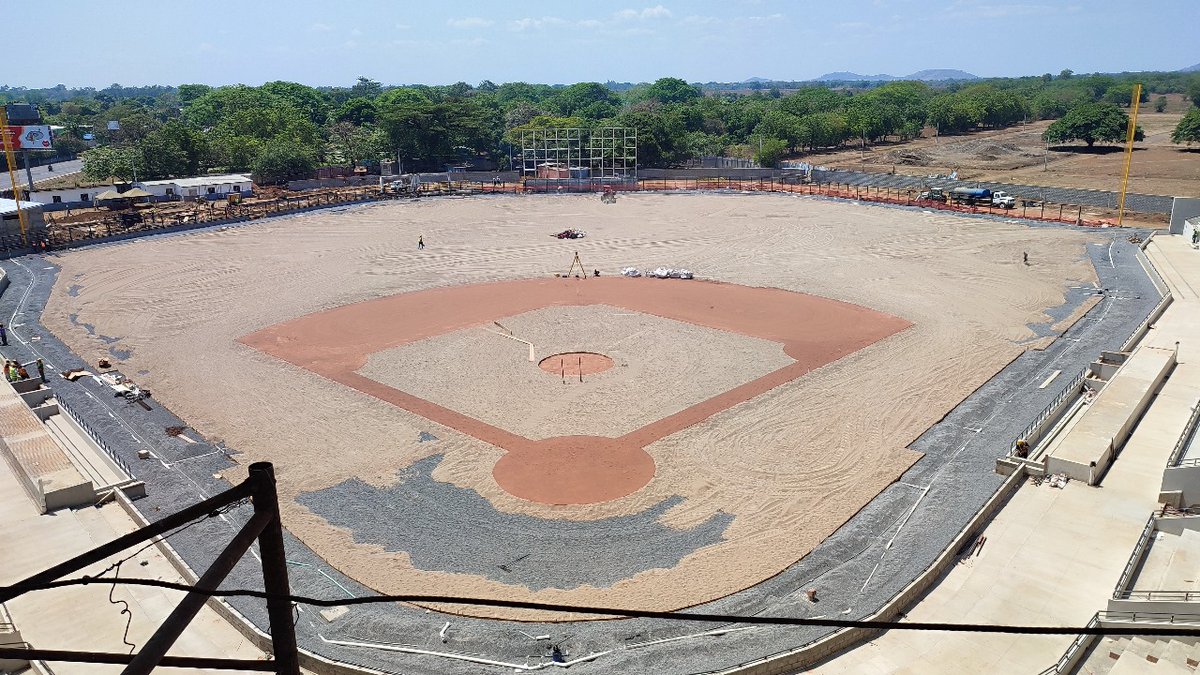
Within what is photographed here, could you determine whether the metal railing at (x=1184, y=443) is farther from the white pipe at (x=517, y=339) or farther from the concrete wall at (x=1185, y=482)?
the white pipe at (x=517, y=339)

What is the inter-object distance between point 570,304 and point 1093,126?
108617 millimetres

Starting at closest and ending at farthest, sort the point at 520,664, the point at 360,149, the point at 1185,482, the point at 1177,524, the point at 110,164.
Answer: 1. the point at 520,664
2. the point at 1177,524
3. the point at 1185,482
4. the point at 110,164
5. the point at 360,149

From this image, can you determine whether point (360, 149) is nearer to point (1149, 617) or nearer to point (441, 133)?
point (441, 133)

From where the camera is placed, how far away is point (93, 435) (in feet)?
109

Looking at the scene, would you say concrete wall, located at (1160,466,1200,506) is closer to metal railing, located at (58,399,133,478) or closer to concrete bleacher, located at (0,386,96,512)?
concrete bleacher, located at (0,386,96,512)

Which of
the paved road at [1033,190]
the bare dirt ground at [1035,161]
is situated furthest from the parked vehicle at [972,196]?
the bare dirt ground at [1035,161]

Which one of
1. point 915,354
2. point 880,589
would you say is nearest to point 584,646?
point 880,589

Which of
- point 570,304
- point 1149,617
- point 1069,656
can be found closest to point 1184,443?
point 1149,617

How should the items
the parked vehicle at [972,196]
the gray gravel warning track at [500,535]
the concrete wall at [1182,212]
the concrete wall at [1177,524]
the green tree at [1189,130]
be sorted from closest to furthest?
the concrete wall at [1177,524]
the gray gravel warning track at [500,535]
the concrete wall at [1182,212]
the parked vehicle at [972,196]
the green tree at [1189,130]

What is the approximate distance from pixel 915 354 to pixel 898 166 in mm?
88945

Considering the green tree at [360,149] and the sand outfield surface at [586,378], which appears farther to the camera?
the green tree at [360,149]

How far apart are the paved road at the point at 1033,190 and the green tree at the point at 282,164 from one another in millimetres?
67646

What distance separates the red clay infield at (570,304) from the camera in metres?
30.8

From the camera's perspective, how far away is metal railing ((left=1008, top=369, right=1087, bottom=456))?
3172cm
